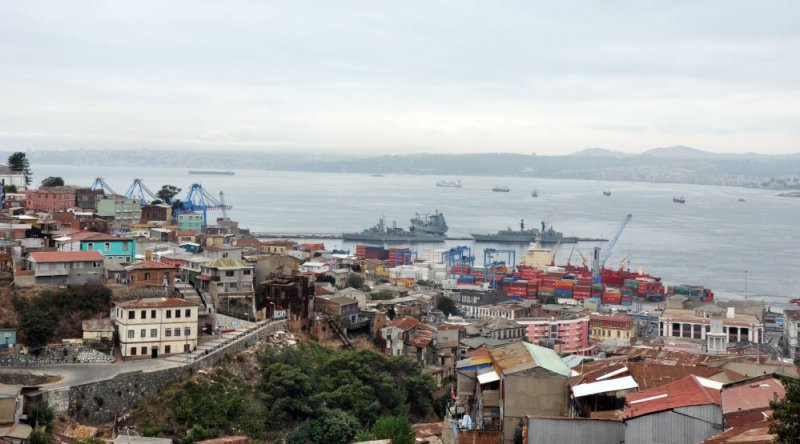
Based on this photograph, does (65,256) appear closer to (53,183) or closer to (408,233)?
(53,183)

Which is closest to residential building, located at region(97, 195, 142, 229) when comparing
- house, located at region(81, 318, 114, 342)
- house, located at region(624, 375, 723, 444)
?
house, located at region(81, 318, 114, 342)

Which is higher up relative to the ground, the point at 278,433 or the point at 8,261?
the point at 8,261

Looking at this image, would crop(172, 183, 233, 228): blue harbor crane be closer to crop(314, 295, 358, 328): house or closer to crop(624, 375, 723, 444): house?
crop(314, 295, 358, 328): house

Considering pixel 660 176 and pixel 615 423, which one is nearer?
pixel 615 423

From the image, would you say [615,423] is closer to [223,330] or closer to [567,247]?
[223,330]

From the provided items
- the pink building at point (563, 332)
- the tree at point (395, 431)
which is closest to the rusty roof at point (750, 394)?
the tree at point (395, 431)

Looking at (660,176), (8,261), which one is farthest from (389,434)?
(660,176)

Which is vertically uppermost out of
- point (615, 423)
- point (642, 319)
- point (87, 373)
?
point (615, 423)

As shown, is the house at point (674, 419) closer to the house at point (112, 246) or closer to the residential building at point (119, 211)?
the house at point (112, 246)
